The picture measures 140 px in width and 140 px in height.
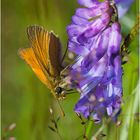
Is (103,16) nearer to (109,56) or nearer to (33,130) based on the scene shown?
(109,56)

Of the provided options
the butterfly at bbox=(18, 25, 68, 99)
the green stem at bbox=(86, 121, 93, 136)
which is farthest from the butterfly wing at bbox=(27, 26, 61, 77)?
the green stem at bbox=(86, 121, 93, 136)

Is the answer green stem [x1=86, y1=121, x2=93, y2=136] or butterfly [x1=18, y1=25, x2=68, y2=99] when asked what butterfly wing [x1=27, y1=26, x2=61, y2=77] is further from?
green stem [x1=86, y1=121, x2=93, y2=136]

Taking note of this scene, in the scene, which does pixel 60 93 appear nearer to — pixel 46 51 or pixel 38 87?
pixel 46 51

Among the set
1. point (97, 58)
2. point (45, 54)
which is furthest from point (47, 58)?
point (97, 58)

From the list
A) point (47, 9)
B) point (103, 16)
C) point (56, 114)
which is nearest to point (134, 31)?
point (103, 16)

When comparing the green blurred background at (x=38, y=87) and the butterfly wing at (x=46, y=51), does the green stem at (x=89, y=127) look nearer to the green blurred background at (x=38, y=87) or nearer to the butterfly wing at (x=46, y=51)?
the green blurred background at (x=38, y=87)

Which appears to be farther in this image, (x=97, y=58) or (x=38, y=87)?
(x=38, y=87)

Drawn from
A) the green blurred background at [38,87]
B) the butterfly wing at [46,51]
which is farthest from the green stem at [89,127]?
the butterfly wing at [46,51]
